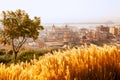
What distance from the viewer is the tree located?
15.6 metres

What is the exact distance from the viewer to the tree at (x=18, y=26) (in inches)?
614

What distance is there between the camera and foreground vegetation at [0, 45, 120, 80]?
11.3ft

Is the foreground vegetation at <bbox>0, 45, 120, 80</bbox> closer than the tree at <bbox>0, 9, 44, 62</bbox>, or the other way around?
the foreground vegetation at <bbox>0, 45, 120, 80</bbox>

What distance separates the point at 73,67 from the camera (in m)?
3.73

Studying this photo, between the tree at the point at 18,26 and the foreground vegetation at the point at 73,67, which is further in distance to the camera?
the tree at the point at 18,26

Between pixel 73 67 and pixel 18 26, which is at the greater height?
pixel 73 67

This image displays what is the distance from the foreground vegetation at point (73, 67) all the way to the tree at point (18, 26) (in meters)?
11.4

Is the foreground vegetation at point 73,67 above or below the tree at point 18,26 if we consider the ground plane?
above

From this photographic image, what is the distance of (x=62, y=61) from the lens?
3820 mm

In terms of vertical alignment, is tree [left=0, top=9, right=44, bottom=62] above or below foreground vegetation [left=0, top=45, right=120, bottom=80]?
below

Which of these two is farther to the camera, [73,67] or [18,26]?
[18,26]

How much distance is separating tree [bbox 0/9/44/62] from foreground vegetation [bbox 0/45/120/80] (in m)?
11.4

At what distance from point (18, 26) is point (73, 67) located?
1211 centimetres

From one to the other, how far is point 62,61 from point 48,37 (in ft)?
60.9
